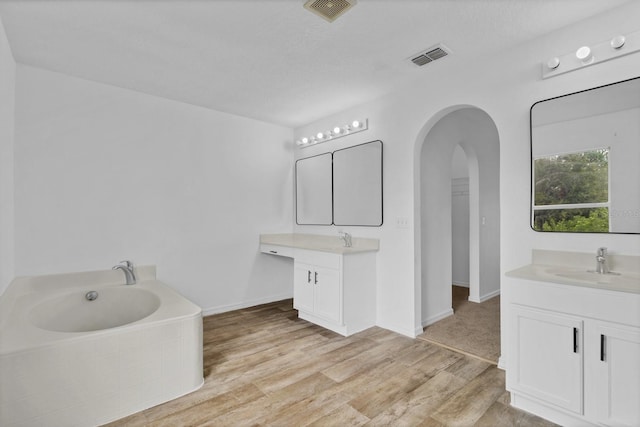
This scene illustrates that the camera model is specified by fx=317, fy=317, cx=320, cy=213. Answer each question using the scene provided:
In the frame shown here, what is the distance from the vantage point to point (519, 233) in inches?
89.2

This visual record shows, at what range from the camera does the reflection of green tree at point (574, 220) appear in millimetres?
1943

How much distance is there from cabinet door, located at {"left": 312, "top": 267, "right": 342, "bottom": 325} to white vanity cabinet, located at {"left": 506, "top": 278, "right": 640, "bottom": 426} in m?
1.46

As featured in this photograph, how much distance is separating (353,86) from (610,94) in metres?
1.88

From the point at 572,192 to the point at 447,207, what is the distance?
152cm

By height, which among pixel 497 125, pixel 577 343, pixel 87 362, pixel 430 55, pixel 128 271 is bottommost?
pixel 87 362

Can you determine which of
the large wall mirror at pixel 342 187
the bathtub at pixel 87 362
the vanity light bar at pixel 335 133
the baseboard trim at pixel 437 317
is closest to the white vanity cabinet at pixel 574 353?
the baseboard trim at pixel 437 317

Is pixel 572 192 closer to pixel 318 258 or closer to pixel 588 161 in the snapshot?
pixel 588 161

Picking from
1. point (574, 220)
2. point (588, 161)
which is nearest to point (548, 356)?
point (574, 220)

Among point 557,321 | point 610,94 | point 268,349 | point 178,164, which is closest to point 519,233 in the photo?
point 557,321

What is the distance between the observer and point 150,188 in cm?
323

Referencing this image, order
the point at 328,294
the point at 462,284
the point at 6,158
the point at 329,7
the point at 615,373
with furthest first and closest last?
the point at 462,284 < the point at 328,294 < the point at 6,158 < the point at 329,7 < the point at 615,373

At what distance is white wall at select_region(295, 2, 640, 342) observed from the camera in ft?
6.48

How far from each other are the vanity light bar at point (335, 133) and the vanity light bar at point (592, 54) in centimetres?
167

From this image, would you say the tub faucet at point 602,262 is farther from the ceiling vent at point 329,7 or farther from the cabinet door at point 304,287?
the cabinet door at point 304,287
